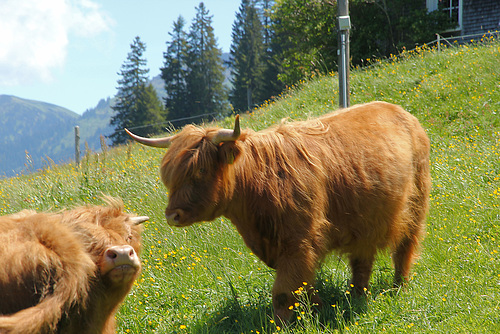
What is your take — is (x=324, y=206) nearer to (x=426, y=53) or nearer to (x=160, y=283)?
(x=160, y=283)

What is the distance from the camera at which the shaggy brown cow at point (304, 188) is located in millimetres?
3547

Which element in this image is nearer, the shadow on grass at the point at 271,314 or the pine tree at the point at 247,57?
the shadow on grass at the point at 271,314

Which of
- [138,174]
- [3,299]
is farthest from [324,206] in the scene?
[138,174]

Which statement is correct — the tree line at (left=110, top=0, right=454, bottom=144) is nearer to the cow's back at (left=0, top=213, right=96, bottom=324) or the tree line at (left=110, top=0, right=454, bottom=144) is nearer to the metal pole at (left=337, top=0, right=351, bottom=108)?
the metal pole at (left=337, top=0, right=351, bottom=108)

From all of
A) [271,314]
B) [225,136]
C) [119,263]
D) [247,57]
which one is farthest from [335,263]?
[247,57]

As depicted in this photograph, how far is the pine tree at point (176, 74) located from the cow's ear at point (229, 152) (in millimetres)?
55177

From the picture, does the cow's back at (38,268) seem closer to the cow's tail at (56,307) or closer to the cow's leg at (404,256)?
the cow's tail at (56,307)

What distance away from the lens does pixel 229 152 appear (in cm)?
357

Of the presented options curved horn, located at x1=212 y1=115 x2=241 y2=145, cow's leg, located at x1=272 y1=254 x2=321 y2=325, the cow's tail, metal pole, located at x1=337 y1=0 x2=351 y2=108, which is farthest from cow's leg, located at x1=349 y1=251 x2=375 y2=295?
metal pole, located at x1=337 y1=0 x2=351 y2=108

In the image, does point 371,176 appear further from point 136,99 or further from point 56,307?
point 136,99

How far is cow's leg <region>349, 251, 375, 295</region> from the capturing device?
4.22 metres

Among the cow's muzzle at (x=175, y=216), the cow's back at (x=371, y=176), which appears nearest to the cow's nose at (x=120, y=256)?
the cow's muzzle at (x=175, y=216)

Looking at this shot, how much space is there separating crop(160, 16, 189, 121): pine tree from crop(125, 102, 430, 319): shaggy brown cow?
54.8 m

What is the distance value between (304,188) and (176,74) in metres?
59.6
